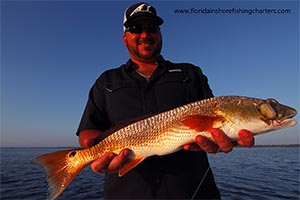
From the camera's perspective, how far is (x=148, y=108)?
4.39 metres

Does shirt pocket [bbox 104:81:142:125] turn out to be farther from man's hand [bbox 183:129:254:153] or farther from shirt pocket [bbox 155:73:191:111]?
man's hand [bbox 183:129:254:153]

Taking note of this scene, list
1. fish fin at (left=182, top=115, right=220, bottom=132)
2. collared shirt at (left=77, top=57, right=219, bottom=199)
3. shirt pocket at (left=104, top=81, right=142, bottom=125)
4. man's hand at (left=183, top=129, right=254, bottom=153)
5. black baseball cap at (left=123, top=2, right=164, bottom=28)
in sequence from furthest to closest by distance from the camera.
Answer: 1. black baseball cap at (left=123, top=2, right=164, bottom=28)
2. shirt pocket at (left=104, top=81, right=142, bottom=125)
3. collared shirt at (left=77, top=57, right=219, bottom=199)
4. fish fin at (left=182, top=115, right=220, bottom=132)
5. man's hand at (left=183, top=129, right=254, bottom=153)

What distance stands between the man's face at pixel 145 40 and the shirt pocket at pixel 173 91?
674 mm

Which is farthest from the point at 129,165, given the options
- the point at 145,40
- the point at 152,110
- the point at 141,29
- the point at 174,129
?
the point at 141,29

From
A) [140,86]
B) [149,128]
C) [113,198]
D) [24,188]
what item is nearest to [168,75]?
[140,86]

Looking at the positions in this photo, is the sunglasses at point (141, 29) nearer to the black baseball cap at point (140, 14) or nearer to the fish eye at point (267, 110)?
the black baseball cap at point (140, 14)

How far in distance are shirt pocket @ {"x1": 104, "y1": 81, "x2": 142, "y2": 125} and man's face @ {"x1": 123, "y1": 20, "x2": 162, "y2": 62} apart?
755mm

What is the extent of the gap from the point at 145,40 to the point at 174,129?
1.96m

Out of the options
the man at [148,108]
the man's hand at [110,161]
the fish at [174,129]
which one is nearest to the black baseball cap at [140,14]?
the man at [148,108]

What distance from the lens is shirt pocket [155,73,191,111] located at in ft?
14.5

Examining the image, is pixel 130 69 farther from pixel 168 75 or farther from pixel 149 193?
pixel 149 193

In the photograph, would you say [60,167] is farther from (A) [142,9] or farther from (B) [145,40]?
(A) [142,9]

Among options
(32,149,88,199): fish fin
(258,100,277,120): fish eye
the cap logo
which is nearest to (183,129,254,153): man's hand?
(258,100,277,120): fish eye

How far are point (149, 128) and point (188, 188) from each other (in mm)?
1096
